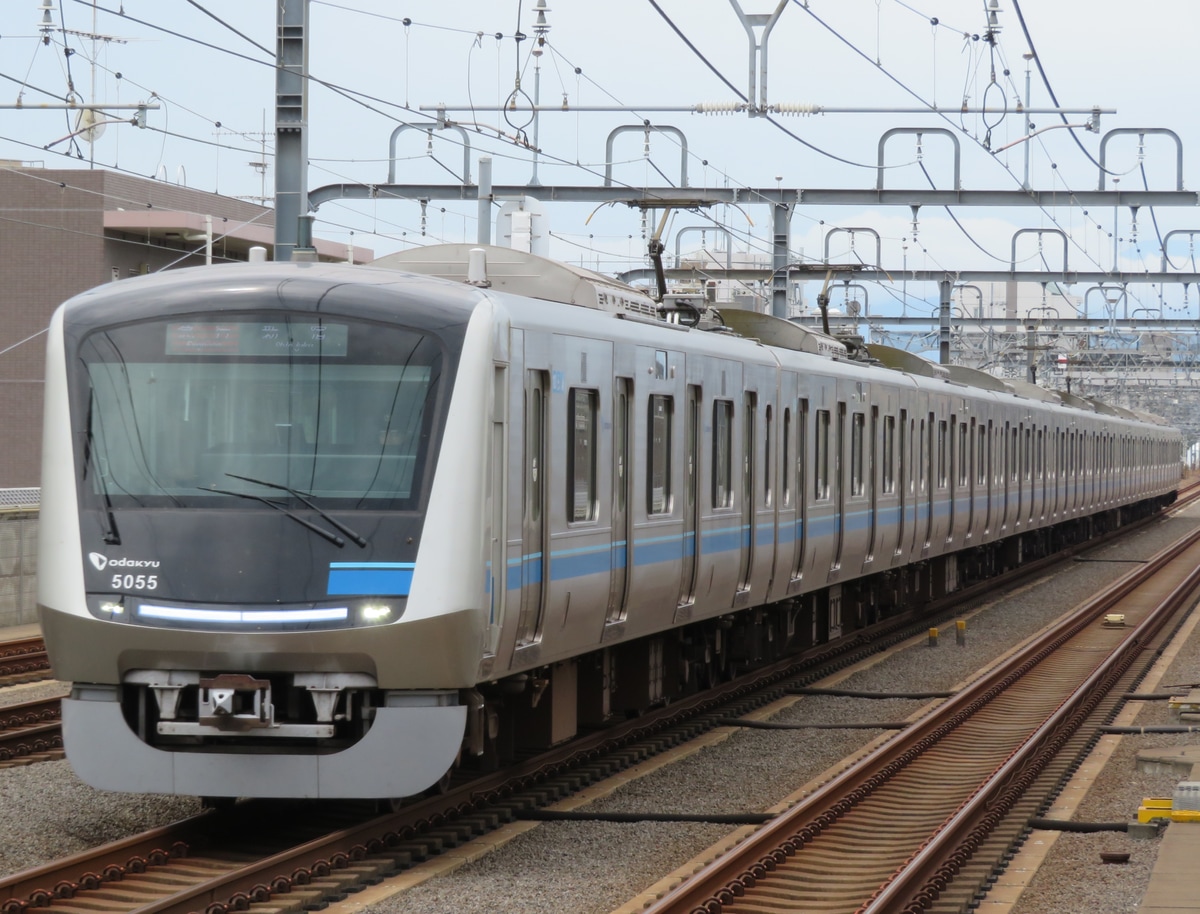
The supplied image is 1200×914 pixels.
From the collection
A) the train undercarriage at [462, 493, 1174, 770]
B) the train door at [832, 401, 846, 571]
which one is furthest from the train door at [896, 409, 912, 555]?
the train door at [832, 401, 846, 571]

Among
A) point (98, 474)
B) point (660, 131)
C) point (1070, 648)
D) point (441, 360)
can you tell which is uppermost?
point (660, 131)

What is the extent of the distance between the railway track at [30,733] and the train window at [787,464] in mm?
5710

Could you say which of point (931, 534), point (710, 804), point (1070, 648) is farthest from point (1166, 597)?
point (710, 804)

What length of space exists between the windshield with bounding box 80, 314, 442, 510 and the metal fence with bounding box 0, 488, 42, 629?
11.0m

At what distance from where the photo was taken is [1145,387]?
249 ft

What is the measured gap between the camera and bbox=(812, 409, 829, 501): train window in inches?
603

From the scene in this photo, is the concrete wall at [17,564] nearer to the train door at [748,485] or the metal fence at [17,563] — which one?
the metal fence at [17,563]

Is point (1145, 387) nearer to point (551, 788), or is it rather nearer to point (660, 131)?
point (660, 131)

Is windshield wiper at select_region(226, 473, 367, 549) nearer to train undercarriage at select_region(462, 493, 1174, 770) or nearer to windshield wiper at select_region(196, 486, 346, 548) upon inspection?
windshield wiper at select_region(196, 486, 346, 548)

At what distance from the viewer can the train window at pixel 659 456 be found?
10781mm

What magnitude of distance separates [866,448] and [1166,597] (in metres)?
8.68

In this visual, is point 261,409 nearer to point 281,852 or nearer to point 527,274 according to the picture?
point 281,852

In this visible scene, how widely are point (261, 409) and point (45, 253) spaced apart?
97.0 feet

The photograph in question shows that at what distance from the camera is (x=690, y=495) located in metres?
11.6
